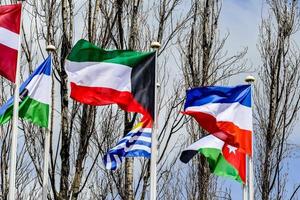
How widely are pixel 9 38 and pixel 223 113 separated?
3338 millimetres

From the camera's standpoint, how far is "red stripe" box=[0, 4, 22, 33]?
37.0ft

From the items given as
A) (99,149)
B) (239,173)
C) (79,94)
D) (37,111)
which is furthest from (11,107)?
(99,149)

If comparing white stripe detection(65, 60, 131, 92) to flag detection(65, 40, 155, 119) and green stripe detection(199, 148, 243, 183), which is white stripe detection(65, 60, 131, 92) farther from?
green stripe detection(199, 148, 243, 183)

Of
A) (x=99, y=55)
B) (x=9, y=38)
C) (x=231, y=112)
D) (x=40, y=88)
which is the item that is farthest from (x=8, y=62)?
(x=231, y=112)

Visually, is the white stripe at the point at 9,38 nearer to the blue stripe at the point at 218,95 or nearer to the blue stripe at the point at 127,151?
the blue stripe at the point at 127,151

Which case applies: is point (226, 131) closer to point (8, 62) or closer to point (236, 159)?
point (236, 159)

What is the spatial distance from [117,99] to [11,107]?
6.00 feet

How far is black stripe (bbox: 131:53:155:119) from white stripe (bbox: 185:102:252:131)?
56cm

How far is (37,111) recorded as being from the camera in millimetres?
11414

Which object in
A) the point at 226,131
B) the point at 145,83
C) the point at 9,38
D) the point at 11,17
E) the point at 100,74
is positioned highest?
the point at 11,17

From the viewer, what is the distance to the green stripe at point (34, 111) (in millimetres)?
11320

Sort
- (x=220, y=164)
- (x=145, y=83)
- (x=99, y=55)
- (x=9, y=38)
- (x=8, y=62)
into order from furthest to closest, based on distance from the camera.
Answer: (x=9, y=38) → (x=8, y=62) → (x=220, y=164) → (x=145, y=83) → (x=99, y=55)

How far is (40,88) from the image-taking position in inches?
452

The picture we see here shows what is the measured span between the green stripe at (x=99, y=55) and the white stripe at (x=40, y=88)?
1.20 m
